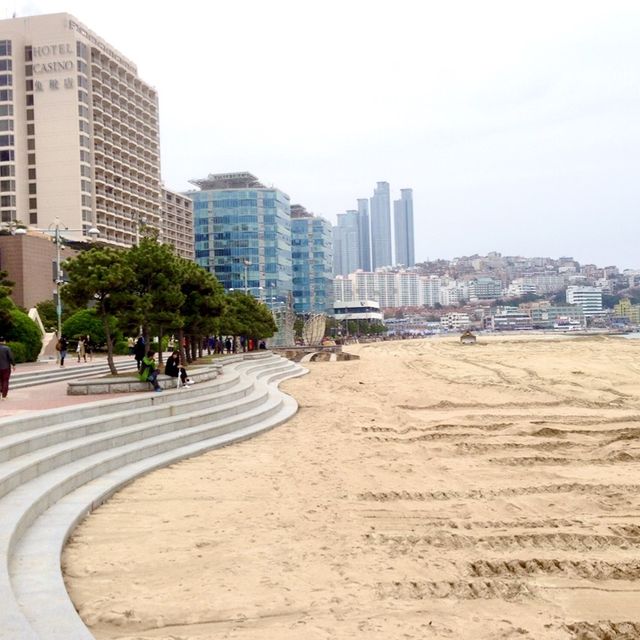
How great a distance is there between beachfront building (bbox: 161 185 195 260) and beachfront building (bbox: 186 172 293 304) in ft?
15.5

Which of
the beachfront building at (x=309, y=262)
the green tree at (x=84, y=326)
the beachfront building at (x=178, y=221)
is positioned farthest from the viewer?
the beachfront building at (x=309, y=262)

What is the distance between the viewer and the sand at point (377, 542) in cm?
502

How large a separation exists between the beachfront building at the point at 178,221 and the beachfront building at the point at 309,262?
72.4ft

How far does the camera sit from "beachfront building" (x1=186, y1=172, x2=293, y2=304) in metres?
114

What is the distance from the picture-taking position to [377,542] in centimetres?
692

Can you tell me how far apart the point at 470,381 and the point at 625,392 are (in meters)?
6.30

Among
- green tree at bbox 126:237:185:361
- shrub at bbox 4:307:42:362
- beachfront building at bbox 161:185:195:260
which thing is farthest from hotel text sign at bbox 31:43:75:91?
green tree at bbox 126:237:185:361

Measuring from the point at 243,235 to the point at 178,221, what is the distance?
1125cm

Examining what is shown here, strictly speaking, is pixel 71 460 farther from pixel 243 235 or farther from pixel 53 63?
pixel 243 235

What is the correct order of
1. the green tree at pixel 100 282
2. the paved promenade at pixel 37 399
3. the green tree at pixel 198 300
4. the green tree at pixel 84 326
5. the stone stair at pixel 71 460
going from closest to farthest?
1. the stone stair at pixel 71 460
2. the paved promenade at pixel 37 399
3. the green tree at pixel 100 282
4. the green tree at pixel 198 300
5. the green tree at pixel 84 326

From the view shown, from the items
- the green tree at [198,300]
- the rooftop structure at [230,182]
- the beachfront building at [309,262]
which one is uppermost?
the rooftop structure at [230,182]

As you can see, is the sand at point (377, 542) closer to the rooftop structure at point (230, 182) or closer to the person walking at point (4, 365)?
the person walking at point (4, 365)

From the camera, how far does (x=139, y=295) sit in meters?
19.7

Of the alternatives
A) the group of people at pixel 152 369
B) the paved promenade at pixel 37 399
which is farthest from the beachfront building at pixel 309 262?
the paved promenade at pixel 37 399
